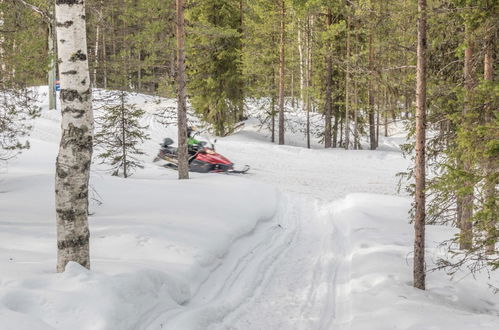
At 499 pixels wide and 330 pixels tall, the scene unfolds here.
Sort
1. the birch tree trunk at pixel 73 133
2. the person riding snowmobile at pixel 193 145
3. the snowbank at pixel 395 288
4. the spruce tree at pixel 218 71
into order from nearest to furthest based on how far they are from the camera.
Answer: the birch tree trunk at pixel 73 133, the snowbank at pixel 395 288, the person riding snowmobile at pixel 193 145, the spruce tree at pixel 218 71

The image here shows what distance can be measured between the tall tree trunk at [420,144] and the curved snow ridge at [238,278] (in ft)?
9.31

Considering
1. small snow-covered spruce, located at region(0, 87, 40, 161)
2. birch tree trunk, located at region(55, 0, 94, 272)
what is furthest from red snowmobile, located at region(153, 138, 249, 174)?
birch tree trunk, located at region(55, 0, 94, 272)

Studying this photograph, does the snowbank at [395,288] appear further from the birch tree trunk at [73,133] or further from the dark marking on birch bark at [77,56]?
the dark marking on birch bark at [77,56]

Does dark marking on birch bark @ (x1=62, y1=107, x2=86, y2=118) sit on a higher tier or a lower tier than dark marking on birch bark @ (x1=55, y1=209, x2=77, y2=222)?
higher

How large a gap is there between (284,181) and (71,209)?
42.9ft

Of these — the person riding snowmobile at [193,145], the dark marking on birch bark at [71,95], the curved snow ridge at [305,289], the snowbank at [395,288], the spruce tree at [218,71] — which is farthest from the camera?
the spruce tree at [218,71]

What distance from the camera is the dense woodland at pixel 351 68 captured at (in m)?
6.66

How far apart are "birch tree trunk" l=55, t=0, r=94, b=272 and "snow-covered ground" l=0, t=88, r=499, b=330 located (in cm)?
51

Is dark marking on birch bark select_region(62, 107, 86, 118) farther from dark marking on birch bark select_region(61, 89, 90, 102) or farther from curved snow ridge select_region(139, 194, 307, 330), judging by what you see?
curved snow ridge select_region(139, 194, 307, 330)

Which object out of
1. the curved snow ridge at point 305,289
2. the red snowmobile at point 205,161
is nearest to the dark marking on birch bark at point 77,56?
the curved snow ridge at point 305,289

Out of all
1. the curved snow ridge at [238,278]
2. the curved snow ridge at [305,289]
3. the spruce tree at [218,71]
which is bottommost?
the curved snow ridge at [305,289]

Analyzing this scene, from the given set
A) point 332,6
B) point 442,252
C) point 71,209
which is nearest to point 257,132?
point 332,6

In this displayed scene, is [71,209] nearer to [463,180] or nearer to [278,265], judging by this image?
[278,265]

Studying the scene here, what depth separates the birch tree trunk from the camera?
17.4ft
